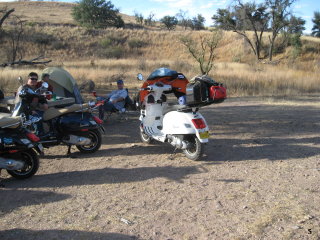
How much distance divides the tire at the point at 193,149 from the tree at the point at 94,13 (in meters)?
50.4

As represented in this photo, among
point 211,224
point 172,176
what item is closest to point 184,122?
point 172,176

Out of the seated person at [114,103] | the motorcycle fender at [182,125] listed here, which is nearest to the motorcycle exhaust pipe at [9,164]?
the motorcycle fender at [182,125]

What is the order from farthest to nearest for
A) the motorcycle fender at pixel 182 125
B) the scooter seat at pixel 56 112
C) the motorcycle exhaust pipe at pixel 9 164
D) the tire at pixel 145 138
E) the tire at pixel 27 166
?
the tire at pixel 145 138, the scooter seat at pixel 56 112, the motorcycle fender at pixel 182 125, the tire at pixel 27 166, the motorcycle exhaust pipe at pixel 9 164

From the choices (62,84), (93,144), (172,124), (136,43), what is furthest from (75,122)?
(136,43)

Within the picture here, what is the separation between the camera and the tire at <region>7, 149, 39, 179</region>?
200 inches

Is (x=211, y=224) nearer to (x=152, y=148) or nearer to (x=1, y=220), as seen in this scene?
(x=1, y=220)

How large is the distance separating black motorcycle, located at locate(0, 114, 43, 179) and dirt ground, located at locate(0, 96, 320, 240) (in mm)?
175

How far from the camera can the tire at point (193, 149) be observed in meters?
5.74

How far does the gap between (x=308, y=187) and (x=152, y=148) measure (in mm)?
3014

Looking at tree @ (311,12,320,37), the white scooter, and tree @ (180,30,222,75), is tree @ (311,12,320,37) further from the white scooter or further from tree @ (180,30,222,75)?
the white scooter

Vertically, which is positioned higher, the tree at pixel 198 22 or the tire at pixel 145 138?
the tree at pixel 198 22

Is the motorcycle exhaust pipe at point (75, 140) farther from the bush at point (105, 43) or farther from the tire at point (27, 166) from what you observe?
the bush at point (105, 43)

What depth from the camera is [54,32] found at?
46094 millimetres

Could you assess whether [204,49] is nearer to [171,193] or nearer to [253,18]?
[171,193]
